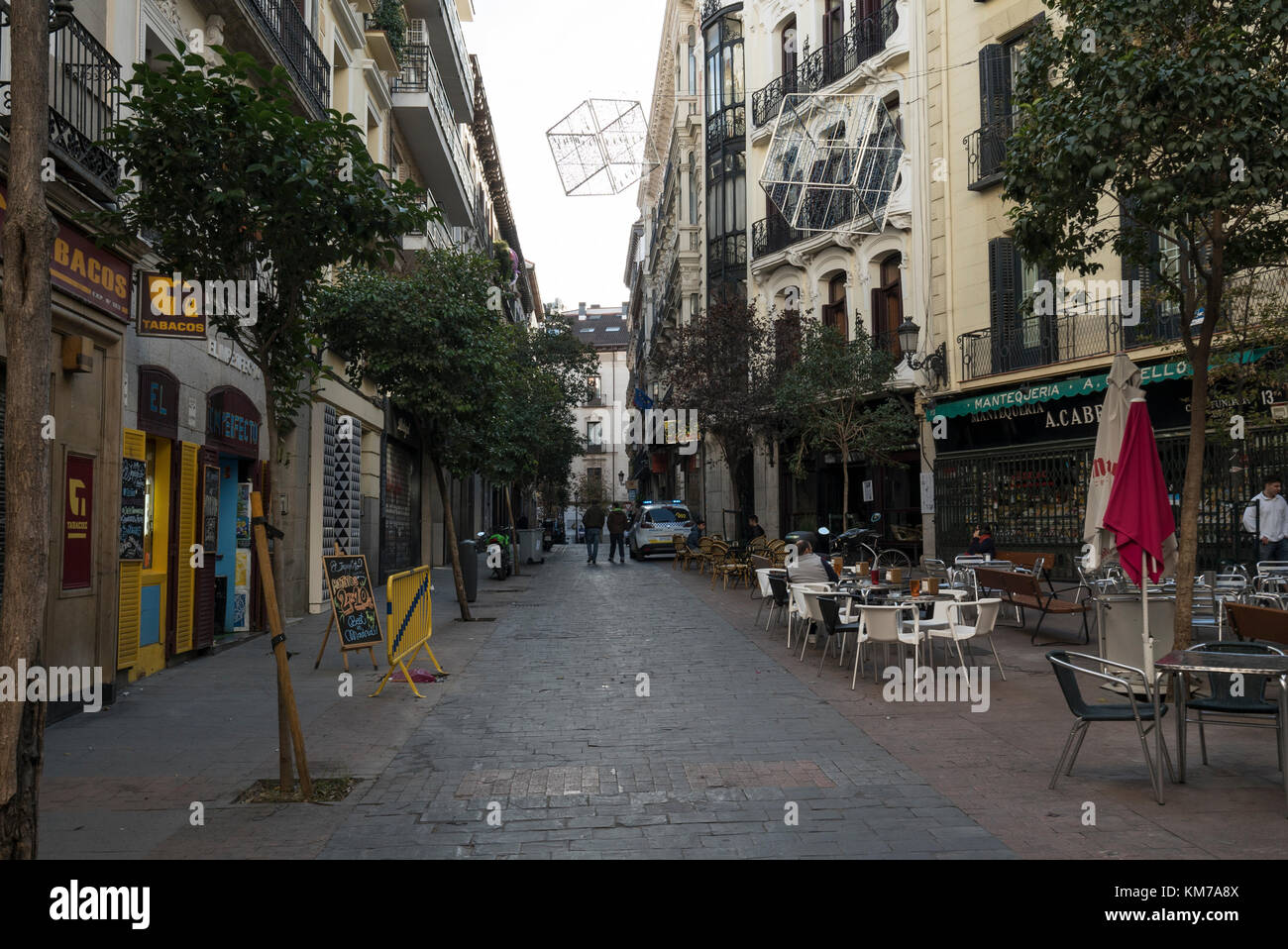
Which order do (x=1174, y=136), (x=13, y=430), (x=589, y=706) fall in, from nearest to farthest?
(x=13, y=430), (x=1174, y=136), (x=589, y=706)

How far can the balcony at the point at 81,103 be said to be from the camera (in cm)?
826

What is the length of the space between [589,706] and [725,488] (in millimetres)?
28486

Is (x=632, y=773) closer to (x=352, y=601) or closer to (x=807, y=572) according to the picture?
(x=352, y=601)

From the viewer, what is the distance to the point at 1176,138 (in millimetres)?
8195

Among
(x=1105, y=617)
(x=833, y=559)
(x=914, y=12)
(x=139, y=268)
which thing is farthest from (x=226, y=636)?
(x=914, y=12)

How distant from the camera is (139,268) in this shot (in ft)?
32.5

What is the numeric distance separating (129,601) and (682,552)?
19924mm

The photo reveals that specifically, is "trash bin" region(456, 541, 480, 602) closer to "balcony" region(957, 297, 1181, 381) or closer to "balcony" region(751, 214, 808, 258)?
"balcony" region(957, 297, 1181, 381)

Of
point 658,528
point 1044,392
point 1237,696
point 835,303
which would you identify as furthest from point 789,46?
point 1237,696

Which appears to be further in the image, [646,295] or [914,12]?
[646,295]

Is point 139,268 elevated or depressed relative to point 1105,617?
elevated

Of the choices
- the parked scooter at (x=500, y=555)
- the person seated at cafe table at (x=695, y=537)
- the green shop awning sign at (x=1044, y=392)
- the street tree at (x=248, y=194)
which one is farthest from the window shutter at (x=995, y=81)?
the street tree at (x=248, y=194)

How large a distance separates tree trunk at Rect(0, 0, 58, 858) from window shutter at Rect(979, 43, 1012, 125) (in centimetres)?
2081
